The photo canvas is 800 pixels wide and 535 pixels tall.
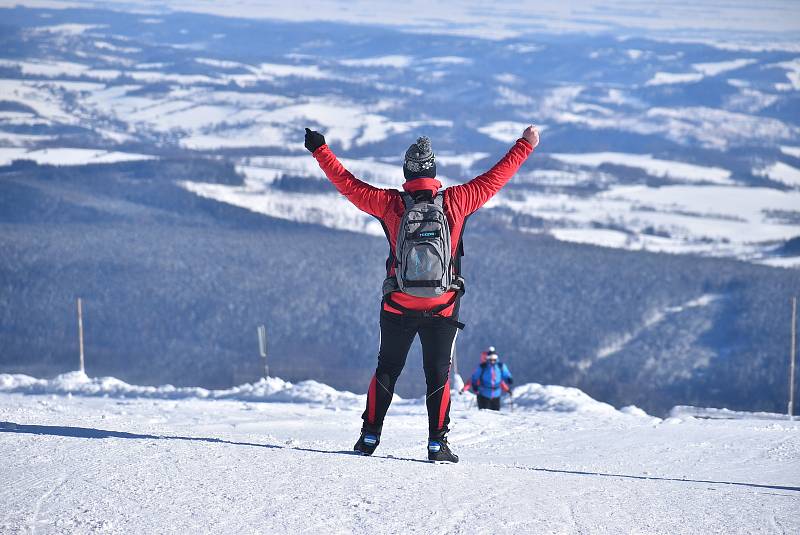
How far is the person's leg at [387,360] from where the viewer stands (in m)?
6.95

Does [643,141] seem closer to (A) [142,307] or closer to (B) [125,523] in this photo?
(A) [142,307]

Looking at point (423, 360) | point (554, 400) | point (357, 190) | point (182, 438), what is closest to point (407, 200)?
point (357, 190)

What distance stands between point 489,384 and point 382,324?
20.2ft

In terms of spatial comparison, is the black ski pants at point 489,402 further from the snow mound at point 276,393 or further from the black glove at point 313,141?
the black glove at point 313,141

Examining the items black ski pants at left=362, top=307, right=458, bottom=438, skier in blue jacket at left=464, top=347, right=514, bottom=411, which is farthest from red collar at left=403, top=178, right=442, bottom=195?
skier in blue jacket at left=464, top=347, right=514, bottom=411

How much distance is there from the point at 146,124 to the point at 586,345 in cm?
11181

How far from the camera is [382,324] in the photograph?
7.06m

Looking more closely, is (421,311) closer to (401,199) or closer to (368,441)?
(401,199)

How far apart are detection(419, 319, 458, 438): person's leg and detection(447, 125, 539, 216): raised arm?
0.69 meters

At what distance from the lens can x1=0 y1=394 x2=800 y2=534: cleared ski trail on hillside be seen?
566 cm

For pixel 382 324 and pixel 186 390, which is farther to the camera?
pixel 186 390

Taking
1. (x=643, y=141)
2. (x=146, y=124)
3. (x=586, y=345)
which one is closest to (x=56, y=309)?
(x=586, y=345)

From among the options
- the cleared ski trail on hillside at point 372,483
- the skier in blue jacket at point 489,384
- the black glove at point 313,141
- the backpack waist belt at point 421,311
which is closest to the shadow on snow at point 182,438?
the cleared ski trail on hillside at point 372,483

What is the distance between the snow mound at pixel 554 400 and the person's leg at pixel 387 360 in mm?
6935
